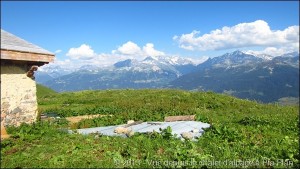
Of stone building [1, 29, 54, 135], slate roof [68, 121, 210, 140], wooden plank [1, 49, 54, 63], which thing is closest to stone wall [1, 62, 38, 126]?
stone building [1, 29, 54, 135]

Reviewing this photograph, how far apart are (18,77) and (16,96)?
89 centimetres

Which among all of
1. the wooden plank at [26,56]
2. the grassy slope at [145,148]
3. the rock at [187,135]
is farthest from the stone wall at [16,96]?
the rock at [187,135]

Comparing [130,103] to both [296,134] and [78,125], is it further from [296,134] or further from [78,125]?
[296,134]

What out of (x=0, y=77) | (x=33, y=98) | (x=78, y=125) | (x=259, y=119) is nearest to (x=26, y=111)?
(x=33, y=98)

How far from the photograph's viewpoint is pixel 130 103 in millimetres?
30719

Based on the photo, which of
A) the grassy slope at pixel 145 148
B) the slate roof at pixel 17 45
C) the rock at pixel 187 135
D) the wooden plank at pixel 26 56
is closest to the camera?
the grassy slope at pixel 145 148

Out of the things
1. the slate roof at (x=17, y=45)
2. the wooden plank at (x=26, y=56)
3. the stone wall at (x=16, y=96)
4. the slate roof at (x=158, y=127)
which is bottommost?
the slate roof at (x=158, y=127)

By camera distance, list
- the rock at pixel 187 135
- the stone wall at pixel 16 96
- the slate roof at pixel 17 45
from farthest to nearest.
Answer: the rock at pixel 187 135 < the stone wall at pixel 16 96 < the slate roof at pixel 17 45

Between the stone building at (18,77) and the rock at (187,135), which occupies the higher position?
the stone building at (18,77)

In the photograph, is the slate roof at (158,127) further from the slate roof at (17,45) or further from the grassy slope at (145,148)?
the slate roof at (17,45)

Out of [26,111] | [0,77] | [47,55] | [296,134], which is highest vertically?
[47,55]

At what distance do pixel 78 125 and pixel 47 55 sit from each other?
7513 mm

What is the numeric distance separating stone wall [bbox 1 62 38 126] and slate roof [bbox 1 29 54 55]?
91 centimetres

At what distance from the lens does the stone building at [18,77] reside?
13867 millimetres
